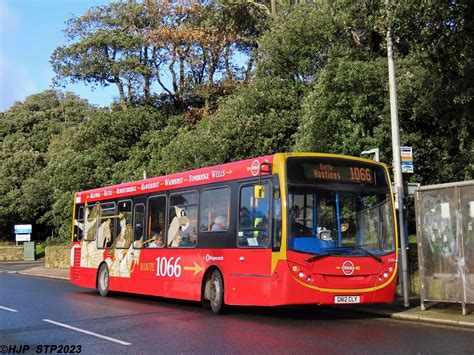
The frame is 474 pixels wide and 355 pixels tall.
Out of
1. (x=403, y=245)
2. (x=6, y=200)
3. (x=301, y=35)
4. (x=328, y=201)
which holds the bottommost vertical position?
(x=403, y=245)

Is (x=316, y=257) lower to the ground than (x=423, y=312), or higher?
higher

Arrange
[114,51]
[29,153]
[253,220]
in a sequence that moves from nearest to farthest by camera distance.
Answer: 1. [253,220]
2. [114,51]
3. [29,153]

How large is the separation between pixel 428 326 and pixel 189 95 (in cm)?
3263

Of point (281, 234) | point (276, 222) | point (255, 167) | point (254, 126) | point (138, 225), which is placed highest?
point (254, 126)

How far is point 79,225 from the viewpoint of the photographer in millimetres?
18812

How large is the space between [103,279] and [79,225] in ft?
8.51

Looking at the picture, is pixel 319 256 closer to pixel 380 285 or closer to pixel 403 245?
pixel 380 285

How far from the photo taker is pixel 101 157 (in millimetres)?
36656

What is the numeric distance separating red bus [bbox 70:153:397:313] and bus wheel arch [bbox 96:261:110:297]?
333 cm

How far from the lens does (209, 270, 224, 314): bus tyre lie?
11.8m

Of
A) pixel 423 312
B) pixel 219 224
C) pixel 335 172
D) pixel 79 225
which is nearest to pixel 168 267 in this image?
pixel 219 224

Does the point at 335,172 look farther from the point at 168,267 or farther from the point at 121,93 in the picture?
the point at 121,93

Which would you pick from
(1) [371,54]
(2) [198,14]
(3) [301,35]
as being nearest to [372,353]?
(1) [371,54]

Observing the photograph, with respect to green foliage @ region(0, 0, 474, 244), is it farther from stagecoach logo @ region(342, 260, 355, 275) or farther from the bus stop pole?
stagecoach logo @ region(342, 260, 355, 275)
